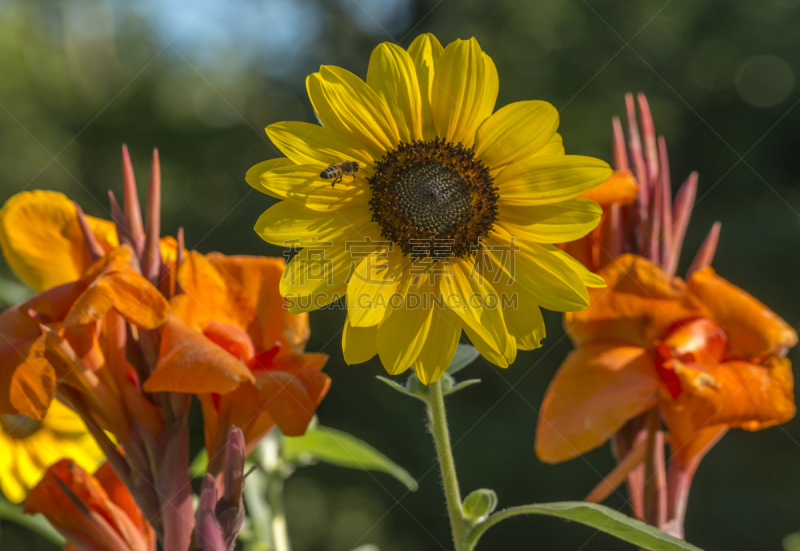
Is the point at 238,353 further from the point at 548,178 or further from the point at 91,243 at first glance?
the point at 548,178

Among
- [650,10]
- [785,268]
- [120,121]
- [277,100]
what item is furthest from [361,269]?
[120,121]

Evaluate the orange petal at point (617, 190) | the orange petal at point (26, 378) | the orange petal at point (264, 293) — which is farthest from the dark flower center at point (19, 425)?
the orange petal at point (617, 190)

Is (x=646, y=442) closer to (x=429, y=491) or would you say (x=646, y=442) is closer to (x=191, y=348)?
(x=191, y=348)

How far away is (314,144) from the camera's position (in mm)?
505

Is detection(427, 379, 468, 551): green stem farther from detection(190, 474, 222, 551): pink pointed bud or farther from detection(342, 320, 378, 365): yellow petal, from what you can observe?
detection(190, 474, 222, 551): pink pointed bud

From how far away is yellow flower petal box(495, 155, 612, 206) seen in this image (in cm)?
48

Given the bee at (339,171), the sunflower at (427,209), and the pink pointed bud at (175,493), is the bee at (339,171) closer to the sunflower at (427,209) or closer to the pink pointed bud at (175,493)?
the sunflower at (427,209)

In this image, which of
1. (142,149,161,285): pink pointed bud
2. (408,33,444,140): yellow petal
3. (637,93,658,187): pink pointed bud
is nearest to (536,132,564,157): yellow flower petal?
(408,33,444,140): yellow petal

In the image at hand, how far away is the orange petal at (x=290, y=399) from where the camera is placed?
1.59 ft

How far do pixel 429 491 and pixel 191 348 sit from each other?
75.6 inches

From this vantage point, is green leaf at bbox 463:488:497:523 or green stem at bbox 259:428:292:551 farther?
green stem at bbox 259:428:292:551

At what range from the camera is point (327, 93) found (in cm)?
49

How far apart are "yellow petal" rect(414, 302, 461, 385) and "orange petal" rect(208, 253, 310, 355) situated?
14cm

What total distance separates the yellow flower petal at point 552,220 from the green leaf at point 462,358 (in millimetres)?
106
